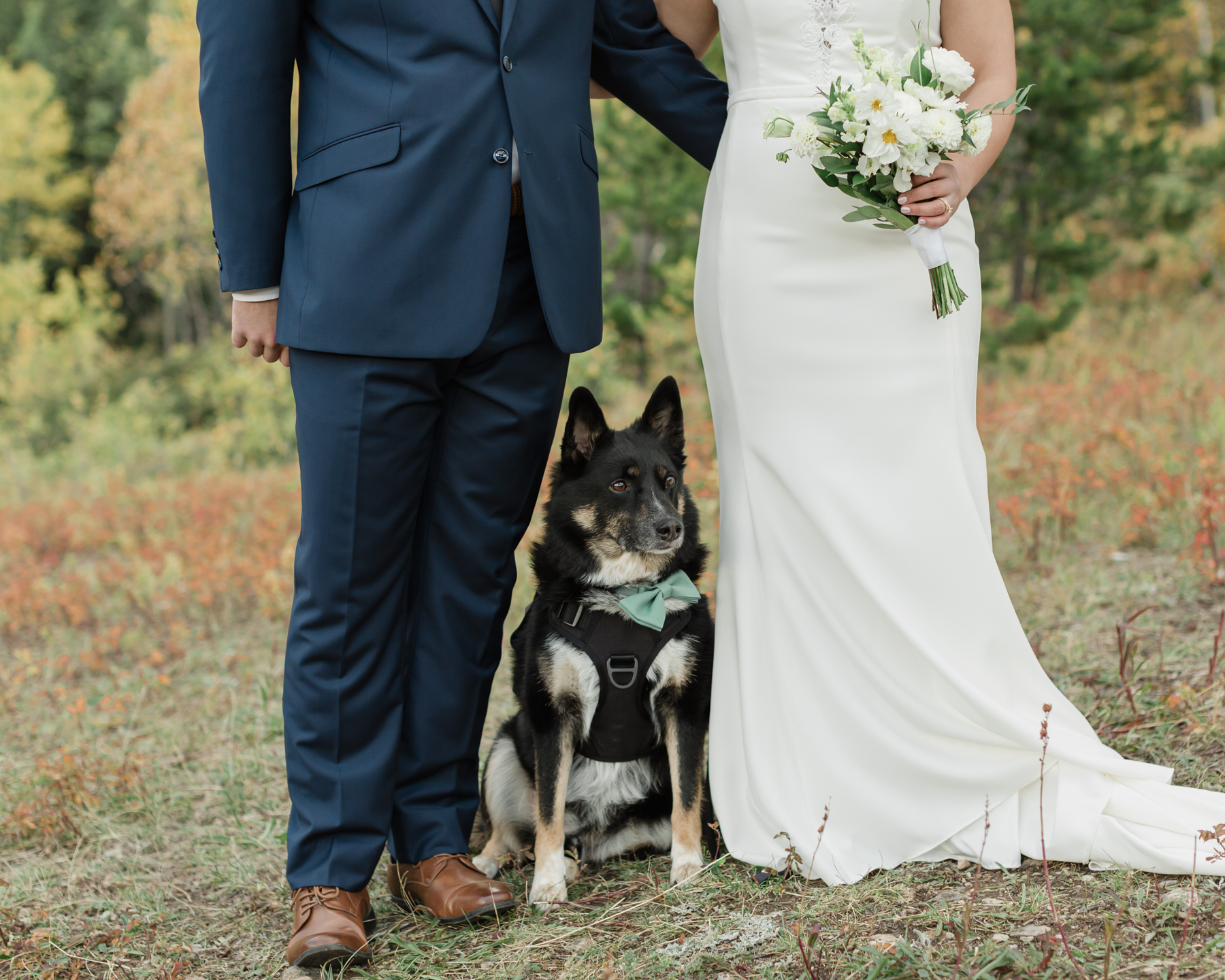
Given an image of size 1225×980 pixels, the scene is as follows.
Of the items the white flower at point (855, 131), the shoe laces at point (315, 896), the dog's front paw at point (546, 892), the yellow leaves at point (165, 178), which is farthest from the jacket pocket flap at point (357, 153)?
the yellow leaves at point (165, 178)

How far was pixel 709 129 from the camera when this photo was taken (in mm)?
2732

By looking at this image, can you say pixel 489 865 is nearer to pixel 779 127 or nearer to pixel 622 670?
pixel 622 670

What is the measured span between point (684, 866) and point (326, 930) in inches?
34.1

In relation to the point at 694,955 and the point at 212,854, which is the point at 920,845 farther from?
the point at 212,854

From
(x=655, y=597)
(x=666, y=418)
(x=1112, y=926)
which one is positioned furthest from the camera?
(x=666, y=418)

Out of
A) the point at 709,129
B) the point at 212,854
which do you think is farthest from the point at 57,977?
the point at 709,129

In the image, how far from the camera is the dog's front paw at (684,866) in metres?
2.50

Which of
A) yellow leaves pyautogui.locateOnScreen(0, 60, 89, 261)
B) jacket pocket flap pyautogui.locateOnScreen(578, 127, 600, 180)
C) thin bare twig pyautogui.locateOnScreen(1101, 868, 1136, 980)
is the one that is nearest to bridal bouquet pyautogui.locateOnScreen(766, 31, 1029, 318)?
jacket pocket flap pyautogui.locateOnScreen(578, 127, 600, 180)

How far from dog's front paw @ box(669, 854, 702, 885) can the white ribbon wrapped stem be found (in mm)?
1546

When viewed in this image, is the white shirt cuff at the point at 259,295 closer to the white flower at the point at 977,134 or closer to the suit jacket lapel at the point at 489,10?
the suit jacket lapel at the point at 489,10

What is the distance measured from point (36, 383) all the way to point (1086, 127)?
14.4m

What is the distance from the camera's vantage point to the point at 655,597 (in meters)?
2.54

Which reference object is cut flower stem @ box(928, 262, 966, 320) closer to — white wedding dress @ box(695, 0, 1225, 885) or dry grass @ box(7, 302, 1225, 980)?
white wedding dress @ box(695, 0, 1225, 885)

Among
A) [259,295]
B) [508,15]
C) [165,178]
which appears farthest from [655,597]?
[165,178]
